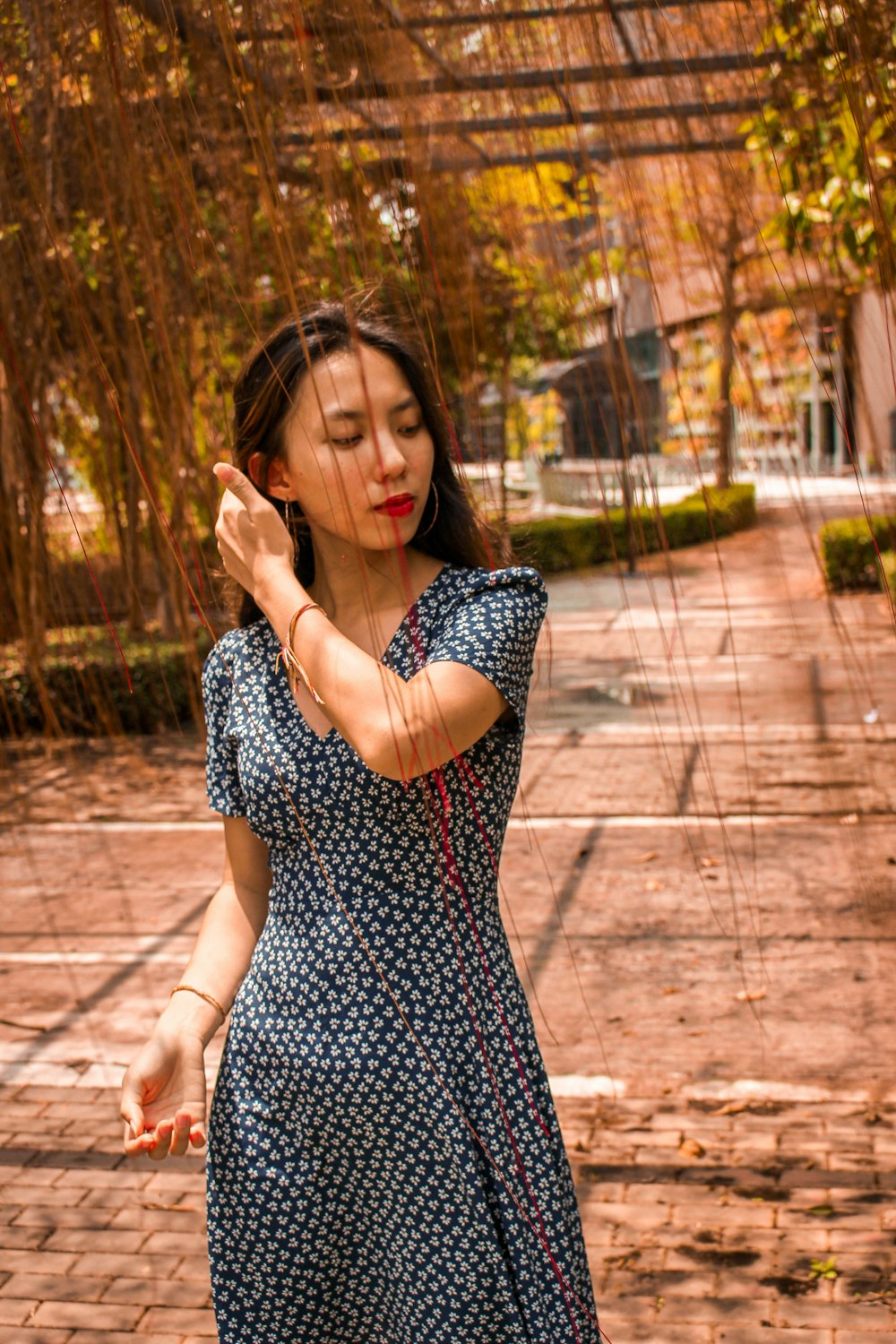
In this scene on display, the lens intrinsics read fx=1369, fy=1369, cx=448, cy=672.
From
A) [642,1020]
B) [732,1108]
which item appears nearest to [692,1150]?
[732,1108]

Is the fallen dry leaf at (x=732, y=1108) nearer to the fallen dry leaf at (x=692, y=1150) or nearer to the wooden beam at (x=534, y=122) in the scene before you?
the fallen dry leaf at (x=692, y=1150)

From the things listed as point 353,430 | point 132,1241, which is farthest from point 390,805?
point 132,1241

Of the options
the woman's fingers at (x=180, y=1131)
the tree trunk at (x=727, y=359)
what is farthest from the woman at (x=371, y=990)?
the tree trunk at (x=727, y=359)

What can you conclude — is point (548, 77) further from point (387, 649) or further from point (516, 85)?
point (387, 649)

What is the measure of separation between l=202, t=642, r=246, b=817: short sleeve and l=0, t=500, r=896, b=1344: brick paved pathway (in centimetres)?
37

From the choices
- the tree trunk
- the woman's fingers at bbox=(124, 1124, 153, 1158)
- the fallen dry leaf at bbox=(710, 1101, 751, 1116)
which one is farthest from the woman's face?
the fallen dry leaf at bbox=(710, 1101, 751, 1116)

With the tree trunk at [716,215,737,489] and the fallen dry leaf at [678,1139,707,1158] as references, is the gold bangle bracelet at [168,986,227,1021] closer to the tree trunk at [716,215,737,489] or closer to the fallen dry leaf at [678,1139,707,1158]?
the tree trunk at [716,215,737,489]

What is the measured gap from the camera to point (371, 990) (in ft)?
5.09

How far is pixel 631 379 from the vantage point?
5.05 feet

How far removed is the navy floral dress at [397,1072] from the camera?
1.52 m

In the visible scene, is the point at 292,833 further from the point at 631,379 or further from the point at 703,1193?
the point at 703,1193

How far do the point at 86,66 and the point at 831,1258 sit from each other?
8.91ft

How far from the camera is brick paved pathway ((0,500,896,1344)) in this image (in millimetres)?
2947

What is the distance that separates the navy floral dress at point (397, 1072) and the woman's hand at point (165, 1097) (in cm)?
6
